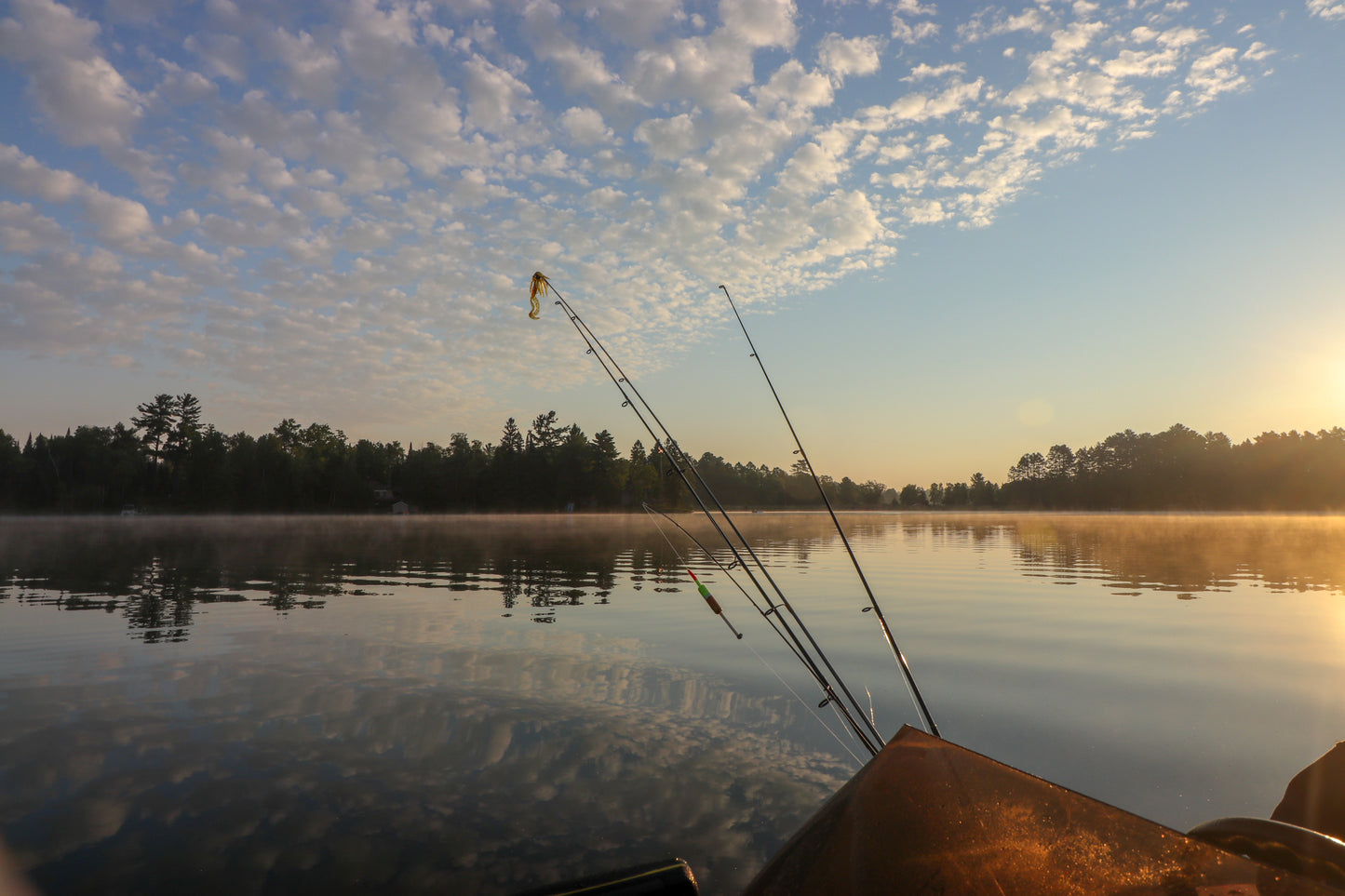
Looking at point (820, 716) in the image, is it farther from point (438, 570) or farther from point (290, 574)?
point (290, 574)

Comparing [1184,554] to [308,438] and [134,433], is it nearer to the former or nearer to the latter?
[308,438]

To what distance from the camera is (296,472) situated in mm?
119438

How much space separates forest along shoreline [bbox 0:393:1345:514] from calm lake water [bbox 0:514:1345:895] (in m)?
88.2

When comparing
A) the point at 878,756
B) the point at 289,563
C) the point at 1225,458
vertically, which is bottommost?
the point at 289,563

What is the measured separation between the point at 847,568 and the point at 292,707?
59.3 feet

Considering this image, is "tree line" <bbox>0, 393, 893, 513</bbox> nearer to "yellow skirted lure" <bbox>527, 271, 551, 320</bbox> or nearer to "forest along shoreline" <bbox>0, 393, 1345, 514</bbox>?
"forest along shoreline" <bbox>0, 393, 1345, 514</bbox>

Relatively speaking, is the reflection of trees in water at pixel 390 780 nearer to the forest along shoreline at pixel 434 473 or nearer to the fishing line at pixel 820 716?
the fishing line at pixel 820 716

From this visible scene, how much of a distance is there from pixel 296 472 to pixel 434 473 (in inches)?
892

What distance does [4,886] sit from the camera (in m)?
3.89

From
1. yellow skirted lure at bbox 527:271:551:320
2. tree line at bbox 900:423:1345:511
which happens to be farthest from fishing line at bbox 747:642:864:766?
tree line at bbox 900:423:1345:511

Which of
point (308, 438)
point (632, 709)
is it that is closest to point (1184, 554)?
point (632, 709)

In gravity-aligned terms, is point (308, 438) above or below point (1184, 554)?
above

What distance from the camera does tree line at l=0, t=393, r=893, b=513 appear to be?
4498 inches

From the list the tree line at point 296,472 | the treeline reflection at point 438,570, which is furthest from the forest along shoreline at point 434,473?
the treeline reflection at point 438,570
